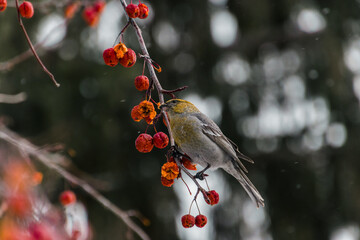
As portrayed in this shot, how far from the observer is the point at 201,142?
2527mm

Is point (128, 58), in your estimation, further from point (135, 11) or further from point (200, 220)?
point (200, 220)

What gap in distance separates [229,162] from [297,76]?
206 centimetres

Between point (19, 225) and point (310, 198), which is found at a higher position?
point (19, 225)

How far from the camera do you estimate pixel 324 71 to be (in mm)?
4145

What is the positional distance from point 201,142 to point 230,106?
6.13 ft

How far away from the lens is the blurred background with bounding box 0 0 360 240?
4.07m

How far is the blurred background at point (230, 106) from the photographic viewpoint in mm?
4066

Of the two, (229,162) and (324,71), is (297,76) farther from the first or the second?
(229,162)

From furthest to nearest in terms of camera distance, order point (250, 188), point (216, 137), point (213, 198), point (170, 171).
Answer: point (216, 137) → point (250, 188) → point (213, 198) → point (170, 171)

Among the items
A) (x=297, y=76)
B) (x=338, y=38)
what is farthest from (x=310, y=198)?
(x=338, y=38)

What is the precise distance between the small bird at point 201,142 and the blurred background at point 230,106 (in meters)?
1.47

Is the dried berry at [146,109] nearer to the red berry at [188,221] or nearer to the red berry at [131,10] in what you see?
the red berry at [131,10]

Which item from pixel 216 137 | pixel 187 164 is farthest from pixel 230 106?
pixel 187 164

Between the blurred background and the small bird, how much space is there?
58.0 inches
